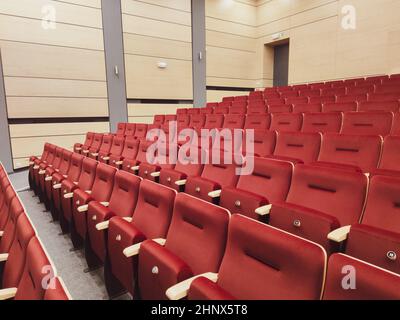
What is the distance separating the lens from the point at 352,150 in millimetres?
482

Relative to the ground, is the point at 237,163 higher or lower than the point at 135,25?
lower

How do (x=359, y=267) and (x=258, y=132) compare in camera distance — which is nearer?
(x=359, y=267)

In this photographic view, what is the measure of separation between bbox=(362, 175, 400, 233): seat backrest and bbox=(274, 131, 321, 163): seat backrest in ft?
0.70

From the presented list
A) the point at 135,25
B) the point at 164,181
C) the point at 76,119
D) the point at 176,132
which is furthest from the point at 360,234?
the point at 135,25

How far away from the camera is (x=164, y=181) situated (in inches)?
21.5

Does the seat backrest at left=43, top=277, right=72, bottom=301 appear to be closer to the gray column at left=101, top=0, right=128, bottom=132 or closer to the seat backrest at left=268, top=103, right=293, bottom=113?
the seat backrest at left=268, top=103, right=293, bottom=113

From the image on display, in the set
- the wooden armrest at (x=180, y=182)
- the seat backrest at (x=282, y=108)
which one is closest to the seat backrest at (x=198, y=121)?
the seat backrest at (x=282, y=108)

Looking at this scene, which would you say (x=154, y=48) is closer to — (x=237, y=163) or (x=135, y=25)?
(x=135, y=25)

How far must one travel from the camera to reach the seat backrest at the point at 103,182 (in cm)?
54

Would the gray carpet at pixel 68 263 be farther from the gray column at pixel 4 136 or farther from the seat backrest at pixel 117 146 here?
the gray column at pixel 4 136

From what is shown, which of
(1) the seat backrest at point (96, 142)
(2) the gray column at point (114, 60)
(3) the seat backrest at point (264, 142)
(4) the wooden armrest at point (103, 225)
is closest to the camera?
(4) the wooden armrest at point (103, 225)

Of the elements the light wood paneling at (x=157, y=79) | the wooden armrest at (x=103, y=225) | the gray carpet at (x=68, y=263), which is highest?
the light wood paneling at (x=157, y=79)

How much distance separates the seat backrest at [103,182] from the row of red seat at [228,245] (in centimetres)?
2
